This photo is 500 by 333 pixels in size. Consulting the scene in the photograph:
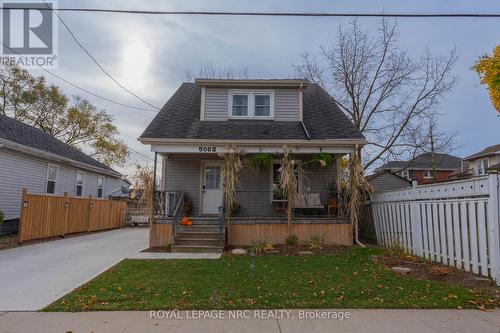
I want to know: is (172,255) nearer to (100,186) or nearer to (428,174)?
(100,186)

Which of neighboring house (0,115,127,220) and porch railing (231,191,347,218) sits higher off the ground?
neighboring house (0,115,127,220)

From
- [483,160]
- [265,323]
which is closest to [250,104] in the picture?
[265,323]

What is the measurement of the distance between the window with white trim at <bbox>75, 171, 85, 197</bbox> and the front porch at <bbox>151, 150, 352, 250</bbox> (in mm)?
8195

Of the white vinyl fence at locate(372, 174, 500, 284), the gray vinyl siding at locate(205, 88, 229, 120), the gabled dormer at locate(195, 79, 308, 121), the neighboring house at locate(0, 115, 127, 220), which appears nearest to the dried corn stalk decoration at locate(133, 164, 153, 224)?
the gabled dormer at locate(195, 79, 308, 121)

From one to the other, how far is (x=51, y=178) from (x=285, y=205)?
11.6 metres

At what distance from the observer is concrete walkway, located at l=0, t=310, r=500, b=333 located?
371 centimetres

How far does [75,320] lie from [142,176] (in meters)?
6.35

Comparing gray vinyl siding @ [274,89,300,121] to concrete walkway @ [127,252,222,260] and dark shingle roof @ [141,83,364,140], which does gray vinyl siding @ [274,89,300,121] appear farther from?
concrete walkway @ [127,252,222,260]

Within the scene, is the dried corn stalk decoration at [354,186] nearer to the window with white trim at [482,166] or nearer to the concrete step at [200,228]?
the concrete step at [200,228]

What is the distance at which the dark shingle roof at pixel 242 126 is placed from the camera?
35.4 feet

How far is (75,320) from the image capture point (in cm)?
397

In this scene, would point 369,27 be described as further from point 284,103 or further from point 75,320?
point 75,320

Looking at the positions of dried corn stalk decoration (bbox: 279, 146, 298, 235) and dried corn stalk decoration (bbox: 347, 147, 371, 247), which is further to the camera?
dried corn stalk decoration (bbox: 347, 147, 371, 247)

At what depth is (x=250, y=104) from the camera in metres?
12.5
